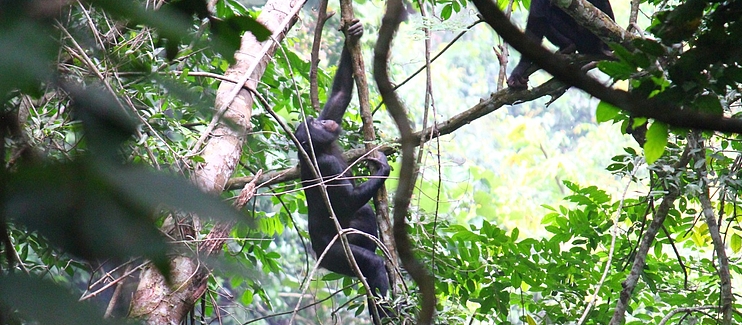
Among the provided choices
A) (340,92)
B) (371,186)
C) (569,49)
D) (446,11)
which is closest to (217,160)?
(371,186)

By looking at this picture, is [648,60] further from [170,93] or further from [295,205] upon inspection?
[295,205]

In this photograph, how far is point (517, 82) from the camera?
12.2ft

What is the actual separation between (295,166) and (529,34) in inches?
62.8

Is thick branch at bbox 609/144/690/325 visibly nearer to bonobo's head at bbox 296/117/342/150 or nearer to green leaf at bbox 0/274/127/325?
bonobo's head at bbox 296/117/342/150

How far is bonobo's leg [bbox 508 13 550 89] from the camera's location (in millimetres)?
3684

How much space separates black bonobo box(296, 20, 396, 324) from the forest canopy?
0.45 feet

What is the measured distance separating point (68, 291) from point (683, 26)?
125cm

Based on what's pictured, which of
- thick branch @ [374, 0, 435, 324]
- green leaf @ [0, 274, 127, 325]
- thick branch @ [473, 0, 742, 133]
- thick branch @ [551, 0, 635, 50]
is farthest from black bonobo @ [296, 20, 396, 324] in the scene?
green leaf @ [0, 274, 127, 325]

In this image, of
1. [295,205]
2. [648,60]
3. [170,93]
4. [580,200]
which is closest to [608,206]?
[580,200]

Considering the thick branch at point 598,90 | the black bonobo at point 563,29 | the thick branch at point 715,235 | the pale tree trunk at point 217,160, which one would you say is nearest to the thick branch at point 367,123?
the pale tree trunk at point 217,160

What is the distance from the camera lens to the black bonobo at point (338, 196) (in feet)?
14.5

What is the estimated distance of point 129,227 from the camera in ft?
1.39

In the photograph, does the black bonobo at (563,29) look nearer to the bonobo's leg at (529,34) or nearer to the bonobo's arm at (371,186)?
the bonobo's leg at (529,34)

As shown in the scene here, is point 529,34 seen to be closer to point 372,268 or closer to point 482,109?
point 482,109
